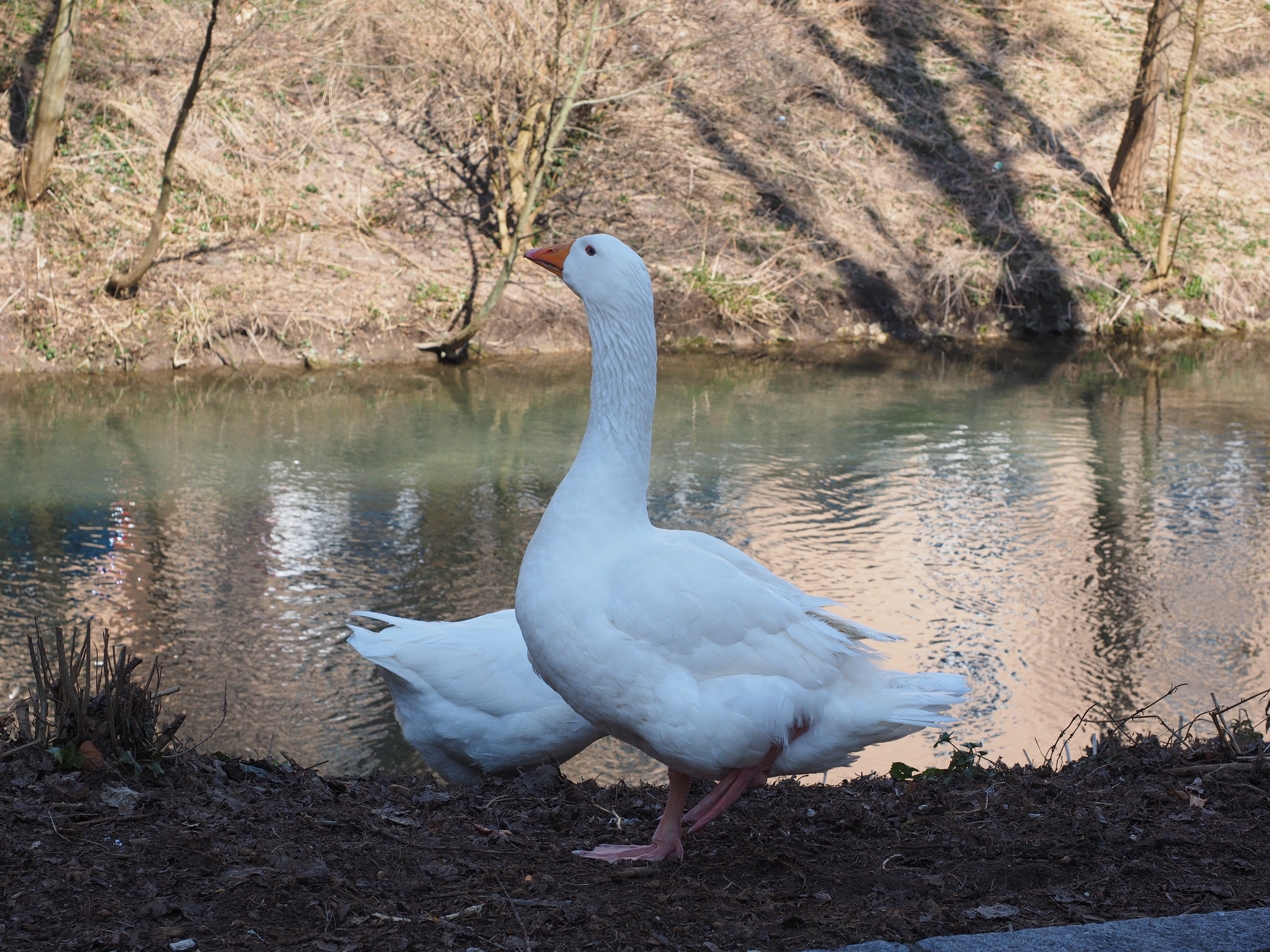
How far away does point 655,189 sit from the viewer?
19.4 metres

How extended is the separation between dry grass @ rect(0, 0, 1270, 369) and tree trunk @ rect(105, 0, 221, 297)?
20 centimetres

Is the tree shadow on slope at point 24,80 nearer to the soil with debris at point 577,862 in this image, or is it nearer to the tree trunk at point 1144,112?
the soil with debris at point 577,862

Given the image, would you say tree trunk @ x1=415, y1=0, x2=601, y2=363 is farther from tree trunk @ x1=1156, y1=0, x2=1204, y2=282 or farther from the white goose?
the white goose

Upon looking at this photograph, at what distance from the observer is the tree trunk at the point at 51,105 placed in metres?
14.4

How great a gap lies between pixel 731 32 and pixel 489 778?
1630 centimetres

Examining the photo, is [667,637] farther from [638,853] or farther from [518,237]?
[518,237]

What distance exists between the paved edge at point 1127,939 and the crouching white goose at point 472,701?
2160 mm

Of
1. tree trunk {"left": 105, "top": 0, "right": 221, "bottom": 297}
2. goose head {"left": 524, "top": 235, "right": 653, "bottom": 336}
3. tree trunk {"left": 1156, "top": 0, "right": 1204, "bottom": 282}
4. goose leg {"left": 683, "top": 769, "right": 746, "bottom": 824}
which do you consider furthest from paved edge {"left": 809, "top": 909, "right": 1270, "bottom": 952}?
tree trunk {"left": 1156, "top": 0, "right": 1204, "bottom": 282}

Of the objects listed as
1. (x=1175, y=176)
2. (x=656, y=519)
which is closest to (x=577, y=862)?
(x=656, y=519)

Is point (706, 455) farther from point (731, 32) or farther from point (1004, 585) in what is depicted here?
point (731, 32)

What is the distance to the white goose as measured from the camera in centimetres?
327

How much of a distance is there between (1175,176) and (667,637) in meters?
19.3

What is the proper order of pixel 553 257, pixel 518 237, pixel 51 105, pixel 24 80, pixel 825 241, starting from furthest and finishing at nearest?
1. pixel 825 241
2. pixel 24 80
3. pixel 518 237
4. pixel 51 105
5. pixel 553 257

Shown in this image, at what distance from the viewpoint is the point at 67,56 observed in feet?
47.8
